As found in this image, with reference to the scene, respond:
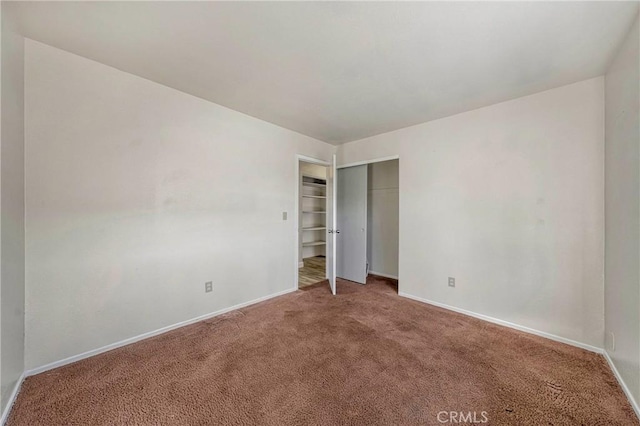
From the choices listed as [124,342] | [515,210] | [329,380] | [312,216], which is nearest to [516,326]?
[515,210]

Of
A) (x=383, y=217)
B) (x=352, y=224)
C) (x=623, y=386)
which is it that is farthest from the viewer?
(x=383, y=217)

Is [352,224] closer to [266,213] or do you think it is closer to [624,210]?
[266,213]

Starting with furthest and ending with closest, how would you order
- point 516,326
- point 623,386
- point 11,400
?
point 516,326 < point 623,386 < point 11,400

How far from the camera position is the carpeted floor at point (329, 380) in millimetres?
1431

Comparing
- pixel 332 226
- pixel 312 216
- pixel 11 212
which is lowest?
pixel 332 226

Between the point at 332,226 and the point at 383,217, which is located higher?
the point at 383,217

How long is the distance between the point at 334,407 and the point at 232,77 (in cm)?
272

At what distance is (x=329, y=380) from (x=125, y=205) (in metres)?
2.28

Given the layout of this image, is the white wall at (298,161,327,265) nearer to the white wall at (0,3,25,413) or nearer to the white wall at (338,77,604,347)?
the white wall at (338,77,604,347)

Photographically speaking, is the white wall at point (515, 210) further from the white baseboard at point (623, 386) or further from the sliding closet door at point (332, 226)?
the sliding closet door at point (332, 226)

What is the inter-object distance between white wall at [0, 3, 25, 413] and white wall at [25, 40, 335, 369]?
86 mm

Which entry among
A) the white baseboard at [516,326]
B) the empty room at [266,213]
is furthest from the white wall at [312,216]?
the white baseboard at [516,326]

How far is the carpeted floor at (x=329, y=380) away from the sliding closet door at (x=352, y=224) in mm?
1604

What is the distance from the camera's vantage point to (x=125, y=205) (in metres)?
2.14
